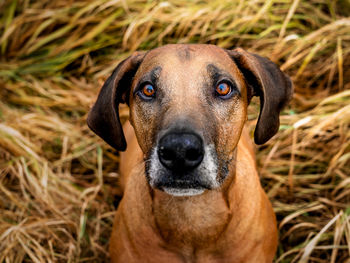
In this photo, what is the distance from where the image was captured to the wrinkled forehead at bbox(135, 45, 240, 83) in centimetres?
287

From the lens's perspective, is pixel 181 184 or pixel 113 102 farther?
pixel 113 102

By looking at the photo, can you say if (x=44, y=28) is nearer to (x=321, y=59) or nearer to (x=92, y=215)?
(x=92, y=215)

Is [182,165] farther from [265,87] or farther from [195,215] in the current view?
[265,87]

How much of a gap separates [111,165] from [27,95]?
1.55 meters

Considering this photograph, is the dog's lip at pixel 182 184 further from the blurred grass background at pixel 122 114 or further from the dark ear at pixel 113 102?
the blurred grass background at pixel 122 114

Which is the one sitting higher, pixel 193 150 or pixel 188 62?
pixel 188 62

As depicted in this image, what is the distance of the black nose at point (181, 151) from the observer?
2.48 metres

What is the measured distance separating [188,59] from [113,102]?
60cm

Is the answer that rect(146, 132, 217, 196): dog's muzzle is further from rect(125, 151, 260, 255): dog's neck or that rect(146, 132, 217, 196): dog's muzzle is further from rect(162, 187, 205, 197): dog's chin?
rect(125, 151, 260, 255): dog's neck

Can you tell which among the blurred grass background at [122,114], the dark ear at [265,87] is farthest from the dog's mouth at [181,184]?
the blurred grass background at [122,114]

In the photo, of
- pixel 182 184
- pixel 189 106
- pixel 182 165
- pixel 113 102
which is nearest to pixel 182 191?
pixel 182 184

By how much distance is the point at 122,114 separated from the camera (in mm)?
5188

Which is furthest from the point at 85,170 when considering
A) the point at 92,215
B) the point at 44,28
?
the point at 44,28

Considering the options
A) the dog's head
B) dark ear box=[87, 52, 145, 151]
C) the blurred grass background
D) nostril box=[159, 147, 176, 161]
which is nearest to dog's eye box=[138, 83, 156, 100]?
the dog's head
